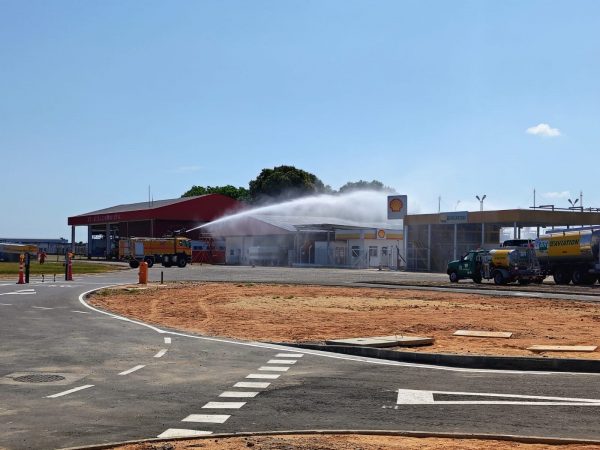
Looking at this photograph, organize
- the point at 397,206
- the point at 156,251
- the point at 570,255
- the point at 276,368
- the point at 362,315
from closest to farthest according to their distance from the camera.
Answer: the point at 276,368 < the point at 362,315 < the point at 570,255 < the point at 156,251 < the point at 397,206

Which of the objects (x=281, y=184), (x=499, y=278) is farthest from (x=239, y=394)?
(x=281, y=184)

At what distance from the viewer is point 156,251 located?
76000 millimetres

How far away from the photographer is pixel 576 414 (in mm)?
9086

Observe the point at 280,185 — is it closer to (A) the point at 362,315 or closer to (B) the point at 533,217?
(B) the point at 533,217

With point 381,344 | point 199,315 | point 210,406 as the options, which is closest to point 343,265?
point 199,315

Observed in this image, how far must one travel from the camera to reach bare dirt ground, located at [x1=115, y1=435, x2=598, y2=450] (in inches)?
295

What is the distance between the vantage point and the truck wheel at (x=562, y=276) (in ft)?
159

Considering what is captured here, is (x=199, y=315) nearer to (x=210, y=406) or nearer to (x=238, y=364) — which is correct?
(x=238, y=364)

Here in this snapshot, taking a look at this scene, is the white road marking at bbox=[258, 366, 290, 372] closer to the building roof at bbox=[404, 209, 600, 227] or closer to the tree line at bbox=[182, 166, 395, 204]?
the building roof at bbox=[404, 209, 600, 227]

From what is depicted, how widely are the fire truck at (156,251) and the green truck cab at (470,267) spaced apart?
35.2 metres

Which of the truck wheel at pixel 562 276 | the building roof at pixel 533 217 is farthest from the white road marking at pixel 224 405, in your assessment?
the building roof at pixel 533 217

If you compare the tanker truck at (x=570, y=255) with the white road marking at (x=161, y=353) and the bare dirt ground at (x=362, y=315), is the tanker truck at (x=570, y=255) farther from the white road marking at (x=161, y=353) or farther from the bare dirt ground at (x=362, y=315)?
the white road marking at (x=161, y=353)

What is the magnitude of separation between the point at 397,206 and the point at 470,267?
36.9 metres

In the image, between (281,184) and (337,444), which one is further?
(281,184)
